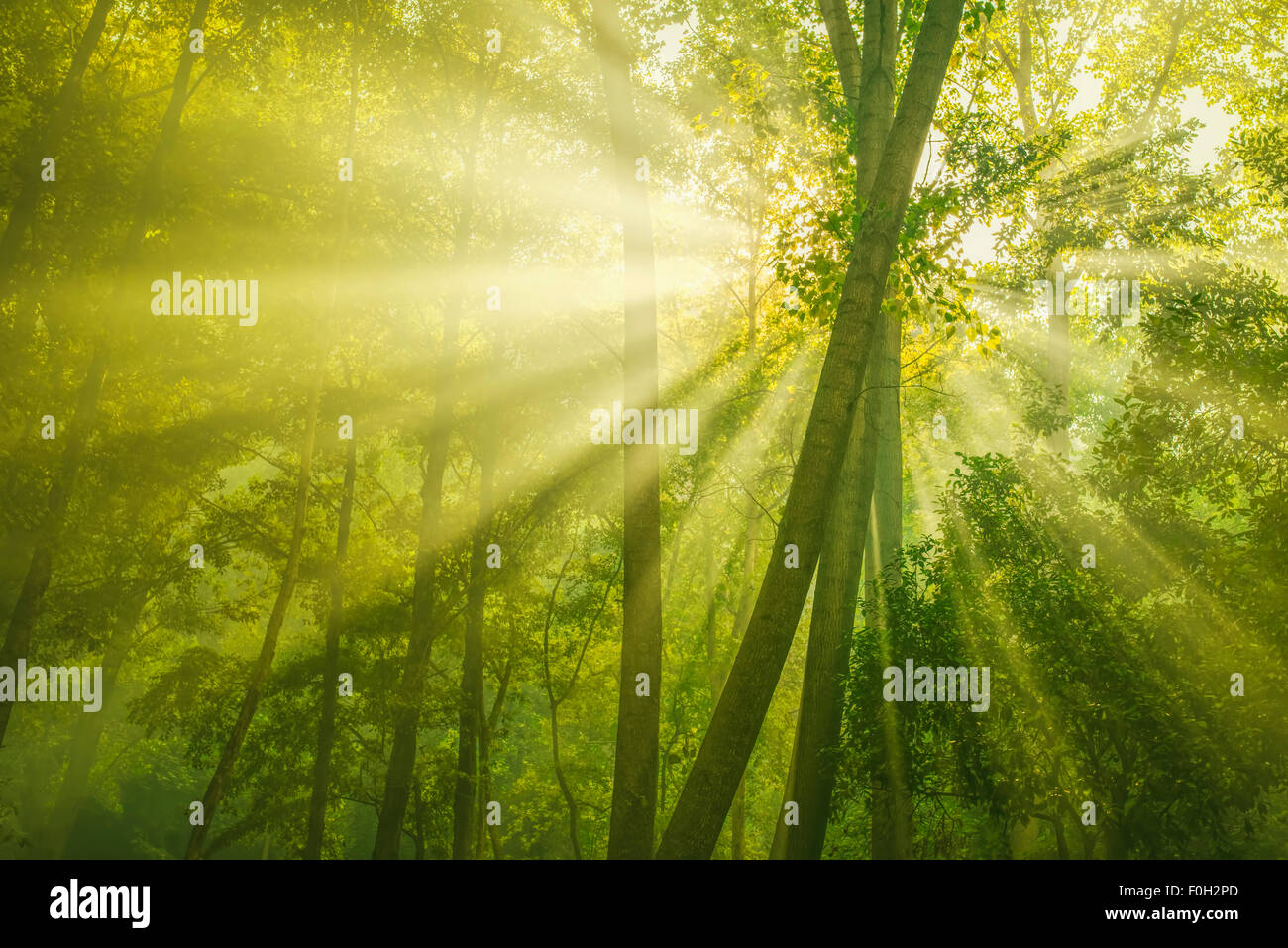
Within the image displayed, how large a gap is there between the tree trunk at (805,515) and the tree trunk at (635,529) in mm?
1179

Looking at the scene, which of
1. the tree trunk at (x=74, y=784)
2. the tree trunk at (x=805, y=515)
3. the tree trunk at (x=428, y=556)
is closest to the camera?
the tree trunk at (x=805, y=515)

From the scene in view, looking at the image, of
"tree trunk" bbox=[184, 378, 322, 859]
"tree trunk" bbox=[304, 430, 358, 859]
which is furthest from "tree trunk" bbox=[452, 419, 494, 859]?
"tree trunk" bbox=[184, 378, 322, 859]

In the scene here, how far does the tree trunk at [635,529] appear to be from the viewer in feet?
23.6

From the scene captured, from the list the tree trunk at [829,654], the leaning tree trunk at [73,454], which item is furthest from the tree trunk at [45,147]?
the tree trunk at [829,654]

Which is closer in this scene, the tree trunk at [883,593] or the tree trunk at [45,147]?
the tree trunk at [883,593]

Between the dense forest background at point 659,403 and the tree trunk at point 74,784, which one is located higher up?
the dense forest background at point 659,403

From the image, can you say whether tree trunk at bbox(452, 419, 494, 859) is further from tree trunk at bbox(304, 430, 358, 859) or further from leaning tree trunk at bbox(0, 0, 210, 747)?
leaning tree trunk at bbox(0, 0, 210, 747)

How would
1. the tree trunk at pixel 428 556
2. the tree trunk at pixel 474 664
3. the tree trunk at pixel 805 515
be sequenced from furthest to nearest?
the tree trunk at pixel 474 664, the tree trunk at pixel 428 556, the tree trunk at pixel 805 515

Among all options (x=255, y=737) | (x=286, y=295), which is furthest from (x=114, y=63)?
(x=255, y=737)

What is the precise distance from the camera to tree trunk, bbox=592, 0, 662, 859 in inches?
283

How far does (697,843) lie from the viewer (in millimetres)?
5777

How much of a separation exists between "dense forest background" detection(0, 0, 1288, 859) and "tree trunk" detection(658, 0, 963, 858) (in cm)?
4

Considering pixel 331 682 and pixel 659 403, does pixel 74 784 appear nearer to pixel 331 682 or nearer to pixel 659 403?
pixel 331 682

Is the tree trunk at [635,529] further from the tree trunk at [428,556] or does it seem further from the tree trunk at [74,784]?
the tree trunk at [74,784]
